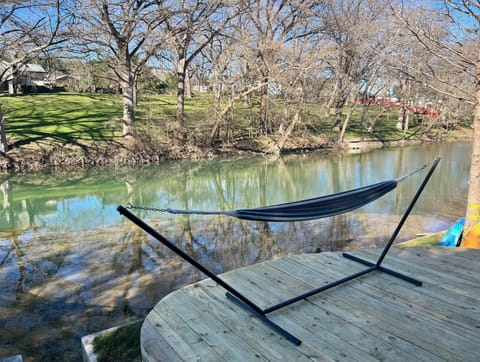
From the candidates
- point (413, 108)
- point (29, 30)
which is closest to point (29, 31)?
point (29, 30)

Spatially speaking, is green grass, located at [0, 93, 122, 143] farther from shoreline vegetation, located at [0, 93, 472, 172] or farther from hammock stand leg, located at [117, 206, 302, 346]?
hammock stand leg, located at [117, 206, 302, 346]

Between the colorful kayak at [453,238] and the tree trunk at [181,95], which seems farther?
the tree trunk at [181,95]

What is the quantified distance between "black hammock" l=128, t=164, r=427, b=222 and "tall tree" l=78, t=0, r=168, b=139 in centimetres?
1202

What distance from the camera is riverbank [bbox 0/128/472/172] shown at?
12461 mm

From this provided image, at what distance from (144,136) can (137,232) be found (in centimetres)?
933

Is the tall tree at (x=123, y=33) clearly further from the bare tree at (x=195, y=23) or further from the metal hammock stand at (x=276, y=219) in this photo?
the metal hammock stand at (x=276, y=219)

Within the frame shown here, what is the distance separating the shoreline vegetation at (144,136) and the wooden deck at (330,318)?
11324 millimetres

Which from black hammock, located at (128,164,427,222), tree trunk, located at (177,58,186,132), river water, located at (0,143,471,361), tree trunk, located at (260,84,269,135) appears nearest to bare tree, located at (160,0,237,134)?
tree trunk, located at (177,58,186,132)

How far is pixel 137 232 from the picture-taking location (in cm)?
624

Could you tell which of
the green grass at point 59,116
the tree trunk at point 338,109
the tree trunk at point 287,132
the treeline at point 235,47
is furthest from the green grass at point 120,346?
the tree trunk at point 338,109

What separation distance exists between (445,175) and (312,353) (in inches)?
443

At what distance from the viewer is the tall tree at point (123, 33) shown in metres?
12.8

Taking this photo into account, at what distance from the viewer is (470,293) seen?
2.86m

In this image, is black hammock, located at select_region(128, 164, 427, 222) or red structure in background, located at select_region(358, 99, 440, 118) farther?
red structure in background, located at select_region(358, 99, 440, 118)
